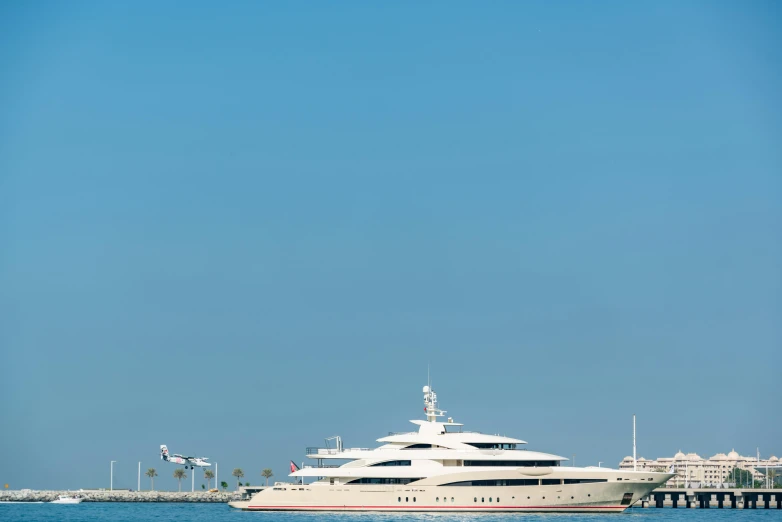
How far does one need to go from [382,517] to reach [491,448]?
7.73 meters

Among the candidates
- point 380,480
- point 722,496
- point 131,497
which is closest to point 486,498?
A: point 380,480

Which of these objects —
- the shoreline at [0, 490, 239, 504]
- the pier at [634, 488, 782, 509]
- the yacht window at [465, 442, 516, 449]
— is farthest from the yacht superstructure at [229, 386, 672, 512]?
the shoreline at [0, 490, 239, 504]

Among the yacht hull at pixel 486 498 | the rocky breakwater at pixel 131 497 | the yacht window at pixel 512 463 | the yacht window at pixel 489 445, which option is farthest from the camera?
the rocky breakwater at pixel 131 497

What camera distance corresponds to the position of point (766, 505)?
9994 cm

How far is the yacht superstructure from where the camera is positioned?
197 ft

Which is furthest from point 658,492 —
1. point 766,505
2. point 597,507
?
point 597,507

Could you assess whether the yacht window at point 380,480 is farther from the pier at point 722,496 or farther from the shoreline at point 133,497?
the shoreline at point 133,497

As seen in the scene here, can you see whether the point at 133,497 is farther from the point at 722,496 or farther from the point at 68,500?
the point at 722,496

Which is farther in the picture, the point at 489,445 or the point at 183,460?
the point at 183,460

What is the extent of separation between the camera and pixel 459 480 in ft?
197

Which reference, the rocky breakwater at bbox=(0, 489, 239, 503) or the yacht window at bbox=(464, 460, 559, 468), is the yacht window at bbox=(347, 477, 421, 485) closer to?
the yacht window at bbox=(464, 460, 559, 468)

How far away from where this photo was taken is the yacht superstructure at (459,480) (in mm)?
59938

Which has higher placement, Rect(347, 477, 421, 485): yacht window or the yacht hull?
Rect(347, 477, 421, 485): yacht window

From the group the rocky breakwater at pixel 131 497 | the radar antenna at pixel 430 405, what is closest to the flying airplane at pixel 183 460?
the rocky breakwater at pixel 131 497
